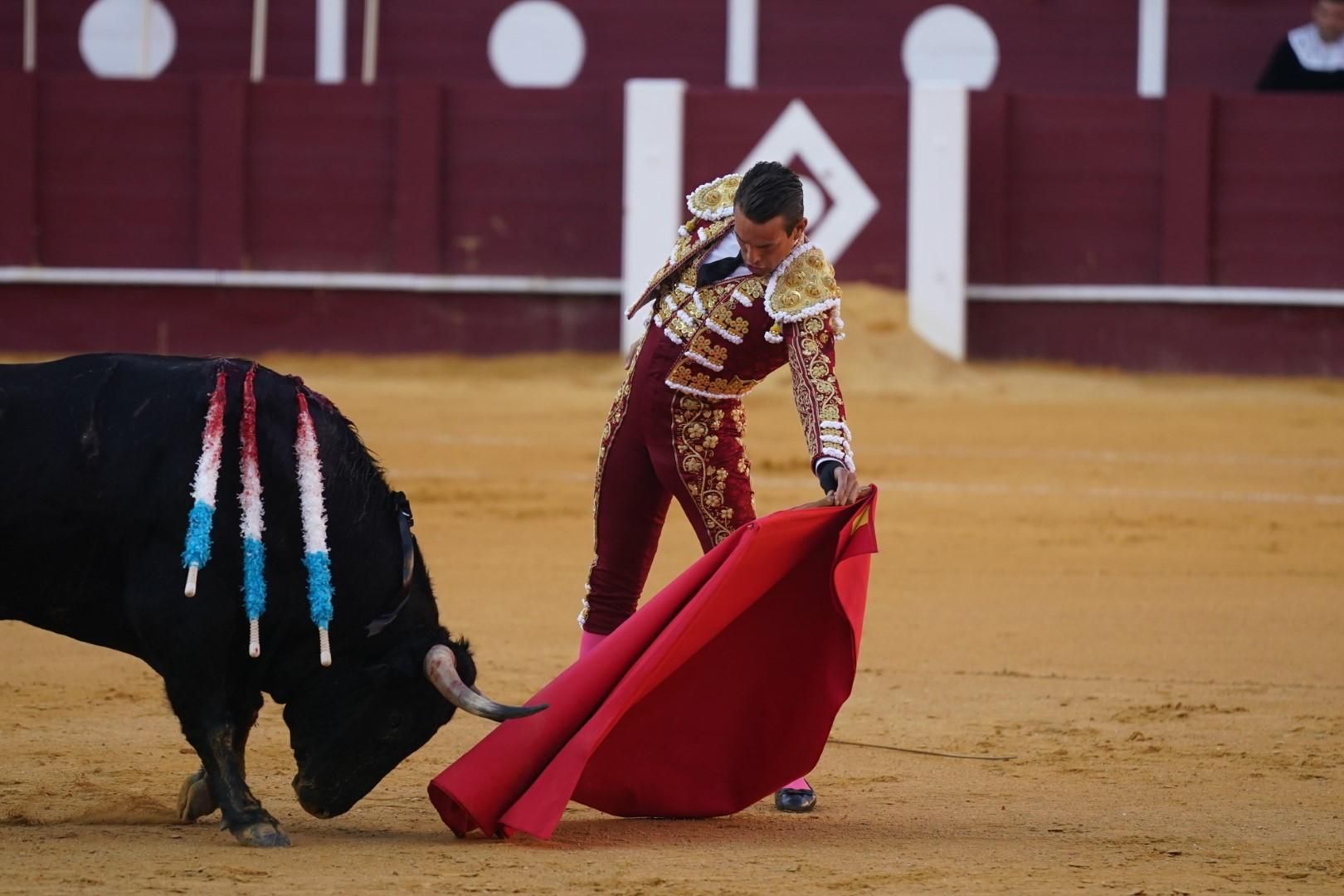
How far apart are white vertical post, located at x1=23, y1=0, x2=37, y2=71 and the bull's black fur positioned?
890cm

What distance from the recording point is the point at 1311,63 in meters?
9.90

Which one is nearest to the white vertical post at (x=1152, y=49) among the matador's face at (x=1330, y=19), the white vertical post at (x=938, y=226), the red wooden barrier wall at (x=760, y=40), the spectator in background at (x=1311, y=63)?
the red wooden barrier wall at (x=760, y=40)

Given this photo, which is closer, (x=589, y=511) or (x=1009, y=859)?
(x=1009, y=859)

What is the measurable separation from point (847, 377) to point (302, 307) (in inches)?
112

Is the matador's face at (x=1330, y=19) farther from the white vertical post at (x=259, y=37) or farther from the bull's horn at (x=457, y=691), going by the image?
the bull's horn at (x=457, y=691)

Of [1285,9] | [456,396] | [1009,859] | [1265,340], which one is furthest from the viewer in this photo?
[1285,9]

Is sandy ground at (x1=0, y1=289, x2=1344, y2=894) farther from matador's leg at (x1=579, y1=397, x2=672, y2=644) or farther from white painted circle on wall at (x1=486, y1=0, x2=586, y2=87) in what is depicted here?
white painted circle on wall at (x1=486, y1=0, x2=586, y2=87)

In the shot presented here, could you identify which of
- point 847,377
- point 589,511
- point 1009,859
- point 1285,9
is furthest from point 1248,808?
point 1285,9

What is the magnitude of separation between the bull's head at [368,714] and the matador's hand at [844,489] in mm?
610

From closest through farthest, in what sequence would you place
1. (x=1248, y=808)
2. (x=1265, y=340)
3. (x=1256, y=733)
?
(x=1248, y=808) < (x=1256, y=733) < (x=1265, y=340)

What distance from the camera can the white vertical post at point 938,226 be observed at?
9688mm

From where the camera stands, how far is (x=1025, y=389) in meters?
9.30

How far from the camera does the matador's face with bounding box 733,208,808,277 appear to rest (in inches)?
118

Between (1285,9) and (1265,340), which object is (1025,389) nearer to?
(1265,340)
